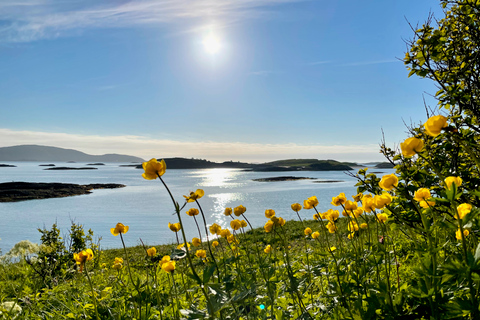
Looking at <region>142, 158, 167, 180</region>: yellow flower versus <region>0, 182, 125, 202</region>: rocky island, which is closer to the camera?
<region>142, 158, 167, 180</region>: yellow flower

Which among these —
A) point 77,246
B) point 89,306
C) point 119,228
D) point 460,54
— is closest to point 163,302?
point 89,306

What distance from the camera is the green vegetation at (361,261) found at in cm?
109

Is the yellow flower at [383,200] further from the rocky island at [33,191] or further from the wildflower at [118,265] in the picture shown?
the rocky island at [33,191]

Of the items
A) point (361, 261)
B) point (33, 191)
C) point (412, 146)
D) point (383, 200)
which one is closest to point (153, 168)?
point (412, 146)

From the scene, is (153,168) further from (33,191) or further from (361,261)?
(33,191)

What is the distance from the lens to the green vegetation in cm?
109

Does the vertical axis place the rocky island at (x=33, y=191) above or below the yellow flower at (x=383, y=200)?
below

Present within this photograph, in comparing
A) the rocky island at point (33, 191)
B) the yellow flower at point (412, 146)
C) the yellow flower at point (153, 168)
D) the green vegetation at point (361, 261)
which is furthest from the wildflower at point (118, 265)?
the rocky island at point (33, 191)

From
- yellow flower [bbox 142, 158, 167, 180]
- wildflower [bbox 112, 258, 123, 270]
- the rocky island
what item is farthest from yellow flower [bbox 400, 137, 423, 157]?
the rocky island

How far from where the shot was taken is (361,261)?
1910 millimetres

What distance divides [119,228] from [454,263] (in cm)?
188

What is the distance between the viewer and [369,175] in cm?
328

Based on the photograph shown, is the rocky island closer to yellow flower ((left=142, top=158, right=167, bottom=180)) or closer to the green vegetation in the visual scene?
the green vegetation

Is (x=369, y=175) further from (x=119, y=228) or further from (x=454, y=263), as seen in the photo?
(x=119, y=228)
